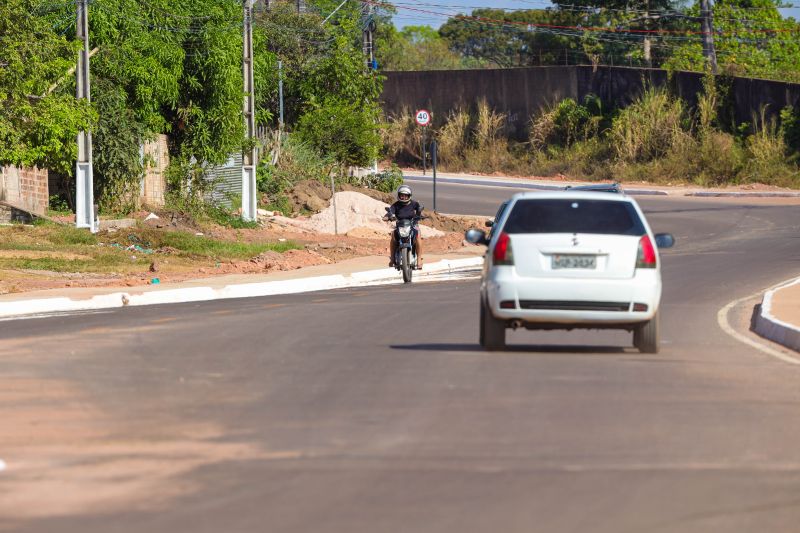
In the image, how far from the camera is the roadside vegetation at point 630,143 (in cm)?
5644

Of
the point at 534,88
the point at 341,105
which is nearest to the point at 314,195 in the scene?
the point at 341,105

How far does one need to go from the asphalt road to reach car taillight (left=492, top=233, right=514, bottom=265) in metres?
0.96

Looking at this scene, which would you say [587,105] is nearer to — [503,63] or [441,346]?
[441,346]

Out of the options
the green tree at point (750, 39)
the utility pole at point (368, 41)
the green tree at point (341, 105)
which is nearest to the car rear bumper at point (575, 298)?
the green tree at point (341, 105)

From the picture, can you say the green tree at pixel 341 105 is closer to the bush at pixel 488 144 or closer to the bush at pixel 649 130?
the bush at pixel 649 130

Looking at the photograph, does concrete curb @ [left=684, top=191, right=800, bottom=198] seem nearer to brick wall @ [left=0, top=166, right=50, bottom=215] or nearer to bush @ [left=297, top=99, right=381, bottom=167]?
bush @ [left=297, top=99, right=381, bottom=167]

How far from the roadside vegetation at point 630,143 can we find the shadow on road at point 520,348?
40.3m

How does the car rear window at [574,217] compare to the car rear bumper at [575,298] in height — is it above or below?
above

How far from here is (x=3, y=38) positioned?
2972 centimetres

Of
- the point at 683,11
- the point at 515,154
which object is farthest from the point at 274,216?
the point at 683,11

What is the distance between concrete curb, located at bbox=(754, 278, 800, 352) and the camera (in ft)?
53.2

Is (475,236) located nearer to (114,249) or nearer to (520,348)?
(520,348)

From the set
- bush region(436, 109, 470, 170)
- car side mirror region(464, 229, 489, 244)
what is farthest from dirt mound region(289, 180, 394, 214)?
car side mirror region(464, 229, 489, 244)

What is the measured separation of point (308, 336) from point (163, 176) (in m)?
24.7
